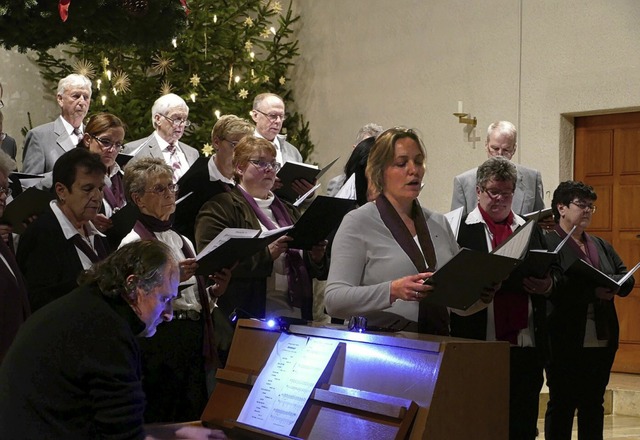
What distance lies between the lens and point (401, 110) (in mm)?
8891

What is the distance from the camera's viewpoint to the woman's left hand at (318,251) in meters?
4.45

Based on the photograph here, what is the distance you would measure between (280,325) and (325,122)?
6.23 meters

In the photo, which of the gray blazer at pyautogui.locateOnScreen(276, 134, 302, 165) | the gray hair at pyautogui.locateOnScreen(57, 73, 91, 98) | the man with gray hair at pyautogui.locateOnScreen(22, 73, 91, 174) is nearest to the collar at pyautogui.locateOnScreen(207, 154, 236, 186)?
the man with gray hair at pyautogui.locateOnScreen(22, 73, 91, 174)

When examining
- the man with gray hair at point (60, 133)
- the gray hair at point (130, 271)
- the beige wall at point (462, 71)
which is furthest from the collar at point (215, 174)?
the beige wall at point (462, 71)

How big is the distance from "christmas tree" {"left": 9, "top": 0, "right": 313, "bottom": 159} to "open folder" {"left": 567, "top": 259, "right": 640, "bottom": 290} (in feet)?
14.5

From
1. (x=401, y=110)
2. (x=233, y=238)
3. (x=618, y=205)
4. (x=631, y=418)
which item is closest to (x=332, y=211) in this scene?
(x=233, y=238)

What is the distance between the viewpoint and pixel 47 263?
3738mm

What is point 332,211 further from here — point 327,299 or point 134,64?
point 134,64

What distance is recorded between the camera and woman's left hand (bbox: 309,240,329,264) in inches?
175

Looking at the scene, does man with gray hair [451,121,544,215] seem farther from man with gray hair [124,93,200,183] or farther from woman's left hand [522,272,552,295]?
woman's left hand [522,272,552,295]

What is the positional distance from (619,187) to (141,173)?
4681mm

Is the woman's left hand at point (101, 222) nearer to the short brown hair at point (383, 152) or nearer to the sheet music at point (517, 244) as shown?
the short brown hair at point (383, 152)

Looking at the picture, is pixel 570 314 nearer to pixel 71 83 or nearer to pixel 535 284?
pixel 535 284

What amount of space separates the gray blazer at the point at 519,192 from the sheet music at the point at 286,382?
2957mm
